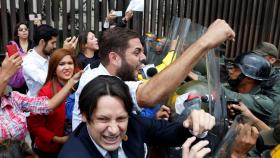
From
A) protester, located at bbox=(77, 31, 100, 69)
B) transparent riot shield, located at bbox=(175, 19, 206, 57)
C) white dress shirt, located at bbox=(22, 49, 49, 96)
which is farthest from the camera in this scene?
protester, located at bbox=(77, 31, 100, 69)

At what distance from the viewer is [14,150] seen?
5.27ft

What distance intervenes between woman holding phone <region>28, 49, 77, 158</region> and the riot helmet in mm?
1453

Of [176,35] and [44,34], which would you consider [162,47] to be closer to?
[176,35]

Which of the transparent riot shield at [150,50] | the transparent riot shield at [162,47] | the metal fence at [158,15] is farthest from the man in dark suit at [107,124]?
the metal fence at [158,15]

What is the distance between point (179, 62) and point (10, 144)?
33.5 inches

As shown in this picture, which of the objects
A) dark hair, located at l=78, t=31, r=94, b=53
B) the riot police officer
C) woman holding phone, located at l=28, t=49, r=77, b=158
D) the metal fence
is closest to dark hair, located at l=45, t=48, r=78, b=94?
woman holding phone, located at l=28, t=49, r=77, b=158

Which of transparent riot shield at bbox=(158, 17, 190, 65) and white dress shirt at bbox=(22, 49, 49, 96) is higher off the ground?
transparent riot shield at bbox=(158, 17, 190, 65)

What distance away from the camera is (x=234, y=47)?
7.98 metres

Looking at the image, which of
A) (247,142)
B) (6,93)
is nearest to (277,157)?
(247,142)

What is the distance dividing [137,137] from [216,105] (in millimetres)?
485

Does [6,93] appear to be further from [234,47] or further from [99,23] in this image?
[234,47]

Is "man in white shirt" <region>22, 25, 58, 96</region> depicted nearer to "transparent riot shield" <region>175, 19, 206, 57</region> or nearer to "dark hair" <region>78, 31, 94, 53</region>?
"dark hair" <region>78, 31, 94, 53</region>

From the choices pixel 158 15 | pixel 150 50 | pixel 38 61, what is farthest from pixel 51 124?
pixel 158 15

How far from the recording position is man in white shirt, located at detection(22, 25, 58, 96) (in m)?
3.69
